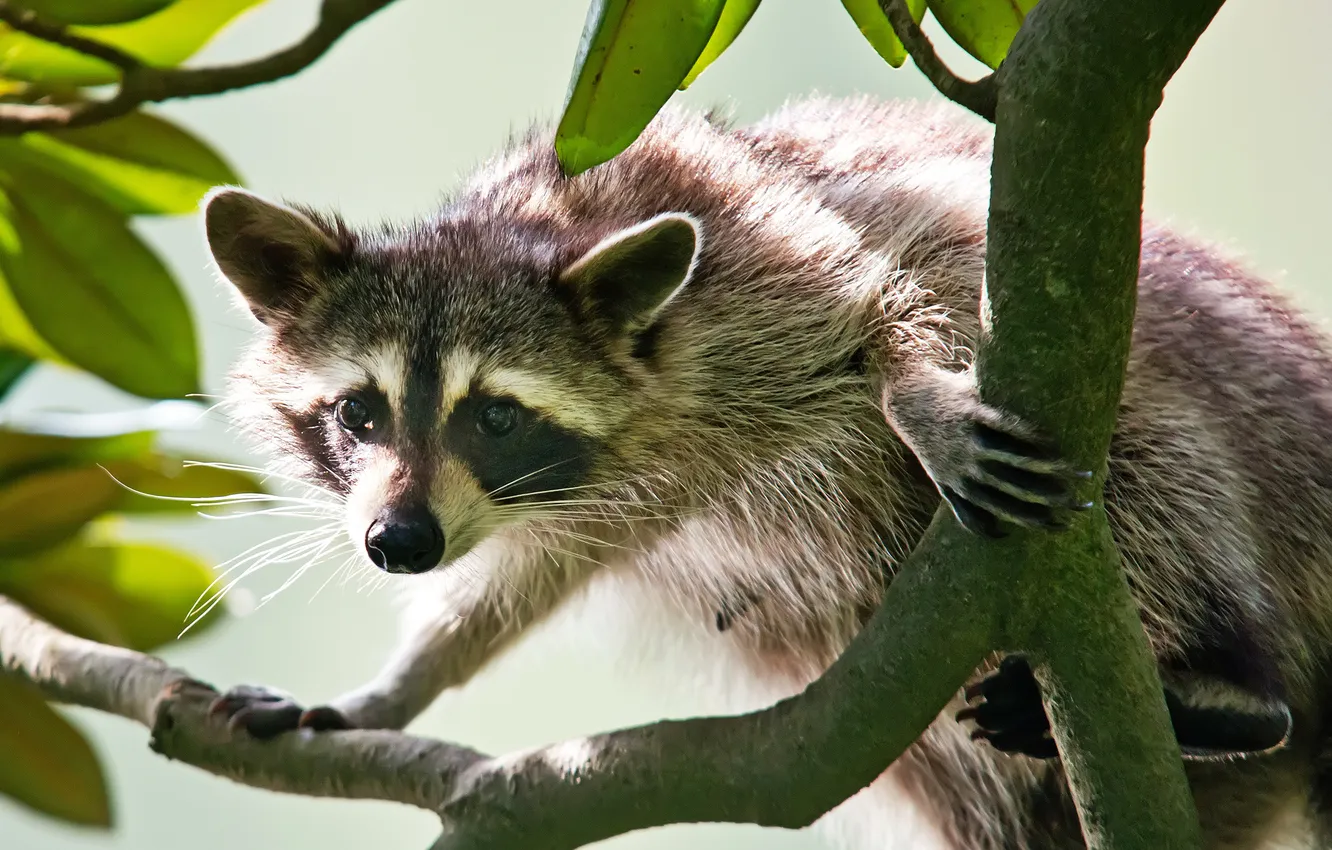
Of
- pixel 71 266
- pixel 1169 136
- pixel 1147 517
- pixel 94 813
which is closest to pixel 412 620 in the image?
pixel 94 813

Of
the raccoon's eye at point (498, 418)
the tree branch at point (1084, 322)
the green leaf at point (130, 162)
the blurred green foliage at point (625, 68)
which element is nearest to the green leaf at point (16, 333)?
the green leaf at point (130, 162)

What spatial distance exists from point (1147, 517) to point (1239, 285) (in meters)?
0.49

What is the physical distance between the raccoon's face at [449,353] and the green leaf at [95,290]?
0.20 meters

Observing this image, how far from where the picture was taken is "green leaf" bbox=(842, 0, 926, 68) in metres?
1.63

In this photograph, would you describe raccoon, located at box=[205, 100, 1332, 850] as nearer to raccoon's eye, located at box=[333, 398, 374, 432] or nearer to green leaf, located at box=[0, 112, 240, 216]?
raccoon's eye, located at box=[333, 398, 374, 432]

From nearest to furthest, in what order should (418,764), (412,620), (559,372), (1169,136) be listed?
1. (418,764)
2. (559,372)
3. (412,620)
4. (1169,136)

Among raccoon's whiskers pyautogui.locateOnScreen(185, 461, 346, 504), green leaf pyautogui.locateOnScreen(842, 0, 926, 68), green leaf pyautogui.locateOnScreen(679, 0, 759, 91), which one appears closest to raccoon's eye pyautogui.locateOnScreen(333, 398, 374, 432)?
raccoon's whiskers pyautogui.locateOnScreen(185, 461, 346, 504)

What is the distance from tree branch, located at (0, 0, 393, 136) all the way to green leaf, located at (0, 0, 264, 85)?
7.9 inches

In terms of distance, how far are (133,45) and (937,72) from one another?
4.31 feet

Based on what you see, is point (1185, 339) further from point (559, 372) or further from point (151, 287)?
point (151, 287)

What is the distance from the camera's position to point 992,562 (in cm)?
137

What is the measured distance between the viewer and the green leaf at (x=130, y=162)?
7.07 ft

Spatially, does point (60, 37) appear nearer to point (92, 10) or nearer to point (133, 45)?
point (92, 10)

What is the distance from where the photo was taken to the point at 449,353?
1896 mm
